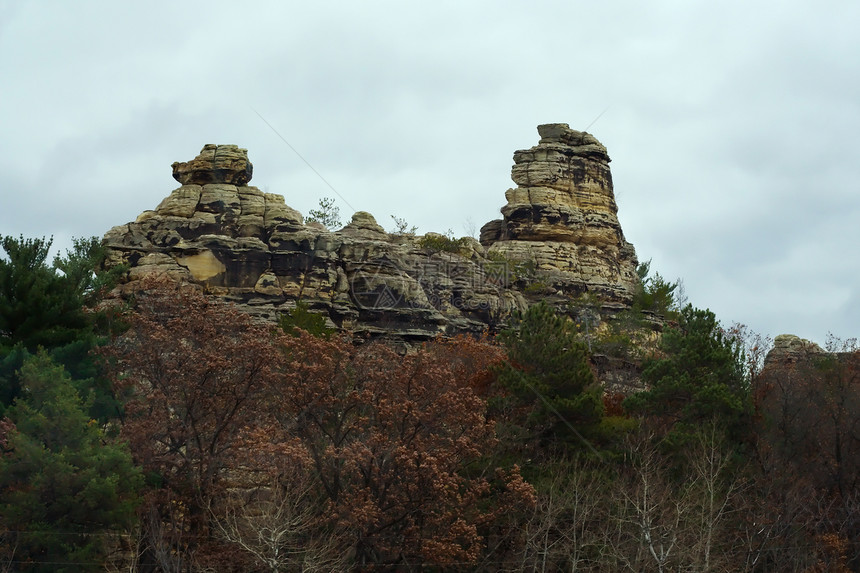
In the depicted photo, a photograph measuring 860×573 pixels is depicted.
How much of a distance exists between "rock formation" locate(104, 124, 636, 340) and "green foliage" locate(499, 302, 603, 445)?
60.8ft

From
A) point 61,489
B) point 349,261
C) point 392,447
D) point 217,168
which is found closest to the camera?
point 61,489

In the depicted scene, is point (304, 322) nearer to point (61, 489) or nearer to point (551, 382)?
point (551, 382)

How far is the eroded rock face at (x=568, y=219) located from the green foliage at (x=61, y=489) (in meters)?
46.9

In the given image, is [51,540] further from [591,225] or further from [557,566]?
[591,225]

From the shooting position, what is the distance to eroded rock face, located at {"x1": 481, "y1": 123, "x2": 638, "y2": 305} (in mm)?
69875

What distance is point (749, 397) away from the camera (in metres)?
35.3

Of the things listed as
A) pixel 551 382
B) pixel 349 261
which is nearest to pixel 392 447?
pixel 551 382

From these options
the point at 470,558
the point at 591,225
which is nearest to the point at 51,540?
the point at 470,558

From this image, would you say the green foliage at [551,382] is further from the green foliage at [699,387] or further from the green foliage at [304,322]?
the green foliage at [304,322]

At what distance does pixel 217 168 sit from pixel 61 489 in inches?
1521

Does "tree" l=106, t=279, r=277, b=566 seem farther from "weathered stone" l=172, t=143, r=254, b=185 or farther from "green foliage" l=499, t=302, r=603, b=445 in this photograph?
"weathered stone" l=172, t=143, r=254, b=185

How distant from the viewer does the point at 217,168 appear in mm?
59938

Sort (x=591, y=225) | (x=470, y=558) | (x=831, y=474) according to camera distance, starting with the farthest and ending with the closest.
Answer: (x=591, y=225)
(x=831, y=474)
(x=470, y=558)

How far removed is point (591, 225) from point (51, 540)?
54.7 metres
